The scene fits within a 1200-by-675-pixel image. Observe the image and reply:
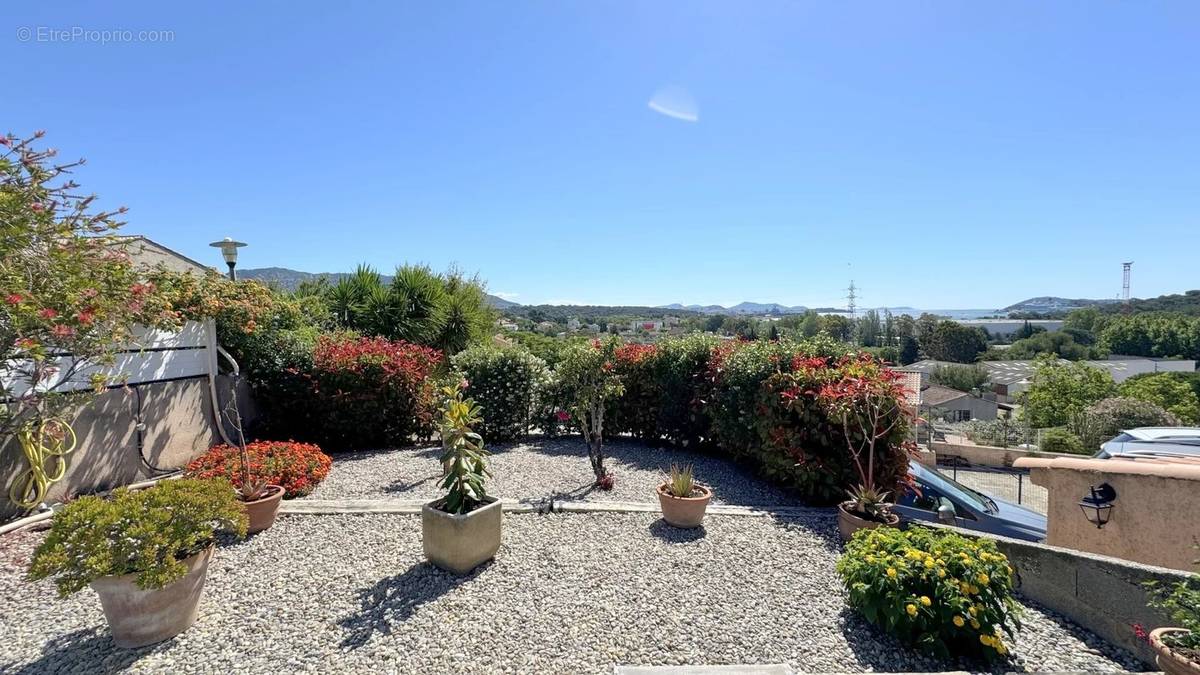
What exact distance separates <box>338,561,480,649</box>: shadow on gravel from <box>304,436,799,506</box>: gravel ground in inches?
63.9

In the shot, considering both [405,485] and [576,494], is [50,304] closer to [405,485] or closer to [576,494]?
[405,485]

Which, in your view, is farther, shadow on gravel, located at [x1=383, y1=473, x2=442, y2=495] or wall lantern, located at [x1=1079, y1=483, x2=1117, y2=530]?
shadow on gravel, located at [x1=383, y1=473, x2=442, y2=495]

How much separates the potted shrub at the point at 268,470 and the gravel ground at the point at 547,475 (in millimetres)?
208

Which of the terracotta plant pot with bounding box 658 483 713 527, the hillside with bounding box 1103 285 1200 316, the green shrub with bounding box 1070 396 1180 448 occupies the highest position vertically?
the hillside with bounding box 1103 285 1200 316

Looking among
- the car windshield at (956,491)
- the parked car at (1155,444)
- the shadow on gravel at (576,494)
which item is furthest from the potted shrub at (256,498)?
the parked car at (1155,444)

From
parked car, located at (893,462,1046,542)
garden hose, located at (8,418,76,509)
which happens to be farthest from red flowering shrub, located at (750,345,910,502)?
garden hose, located at (8,418,76,509)

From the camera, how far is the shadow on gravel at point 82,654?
248cm

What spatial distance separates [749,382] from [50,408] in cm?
688

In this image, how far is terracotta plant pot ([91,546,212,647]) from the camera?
8.31 ft

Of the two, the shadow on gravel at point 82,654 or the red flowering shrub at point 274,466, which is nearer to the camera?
the shadow on gravel at point 82,654

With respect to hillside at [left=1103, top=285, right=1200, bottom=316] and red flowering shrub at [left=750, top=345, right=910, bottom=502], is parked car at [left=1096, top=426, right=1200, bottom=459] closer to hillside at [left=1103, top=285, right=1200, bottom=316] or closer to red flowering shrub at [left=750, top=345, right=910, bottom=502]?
red flowering shrub at [left=750, top=345, right=910, bottom=502]


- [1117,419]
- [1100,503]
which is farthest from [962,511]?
[1117,419]

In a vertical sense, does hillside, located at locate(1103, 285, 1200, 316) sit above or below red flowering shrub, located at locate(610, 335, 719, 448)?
above

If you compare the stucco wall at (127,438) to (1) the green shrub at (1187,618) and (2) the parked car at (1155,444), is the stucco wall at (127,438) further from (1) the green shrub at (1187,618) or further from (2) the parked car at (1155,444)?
(2) the parked car at (1155,444)
